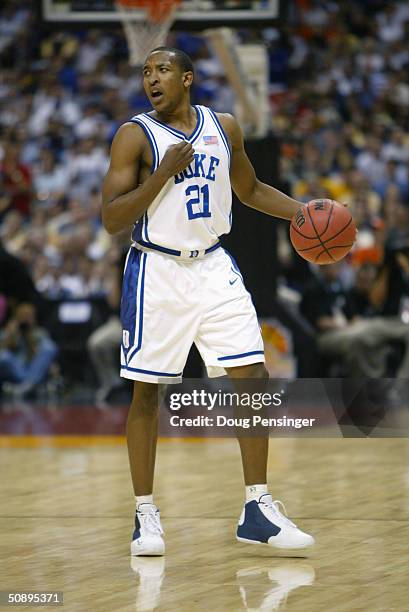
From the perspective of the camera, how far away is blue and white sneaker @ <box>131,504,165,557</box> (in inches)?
200

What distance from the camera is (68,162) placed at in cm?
1670

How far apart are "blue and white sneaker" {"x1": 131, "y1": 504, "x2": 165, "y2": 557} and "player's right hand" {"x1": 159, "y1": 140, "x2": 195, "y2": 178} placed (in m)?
1.41

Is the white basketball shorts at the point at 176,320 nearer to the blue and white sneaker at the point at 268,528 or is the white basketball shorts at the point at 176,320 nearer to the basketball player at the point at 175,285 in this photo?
the basketball player at the point at 175,285

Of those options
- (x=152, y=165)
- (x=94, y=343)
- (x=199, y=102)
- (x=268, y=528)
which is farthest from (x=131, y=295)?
(x=199, y=102)

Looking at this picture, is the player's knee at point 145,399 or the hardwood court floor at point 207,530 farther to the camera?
the player's knee at point 145,399

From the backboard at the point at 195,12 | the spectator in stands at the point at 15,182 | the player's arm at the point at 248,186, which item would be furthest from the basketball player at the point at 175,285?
the spectator in stands at the point at 15,182

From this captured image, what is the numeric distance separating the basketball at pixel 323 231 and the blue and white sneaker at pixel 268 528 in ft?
3.50

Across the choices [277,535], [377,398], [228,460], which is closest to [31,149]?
[228,460]

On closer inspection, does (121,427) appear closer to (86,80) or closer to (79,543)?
(79,543)

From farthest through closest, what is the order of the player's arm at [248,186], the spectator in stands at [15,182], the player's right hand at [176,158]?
the spectator in stands at [15,182] → the player's arm at [248,186] → the player's right hand at [176,158]

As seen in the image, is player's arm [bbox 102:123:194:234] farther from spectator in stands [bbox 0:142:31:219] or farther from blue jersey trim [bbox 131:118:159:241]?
spectator in stands [bbox 0:142:31:219]

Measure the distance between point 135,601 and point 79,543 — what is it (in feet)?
3.95

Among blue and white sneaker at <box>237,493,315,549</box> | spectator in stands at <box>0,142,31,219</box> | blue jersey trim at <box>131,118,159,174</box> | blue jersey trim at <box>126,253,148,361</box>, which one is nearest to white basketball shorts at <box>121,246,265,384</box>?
blue jersey trim at <box>126,253,148,361</box>

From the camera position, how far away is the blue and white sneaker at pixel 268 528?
5.08 metres
